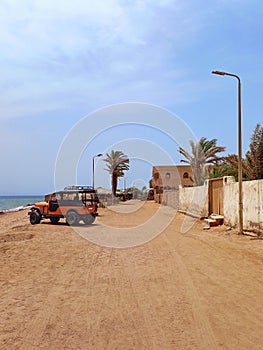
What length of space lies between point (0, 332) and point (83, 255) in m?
7.08

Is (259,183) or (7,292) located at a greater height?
(259,183)

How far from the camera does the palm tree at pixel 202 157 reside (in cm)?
4347

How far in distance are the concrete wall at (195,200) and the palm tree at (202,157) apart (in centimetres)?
768

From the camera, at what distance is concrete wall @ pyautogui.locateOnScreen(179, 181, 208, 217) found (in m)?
26.9

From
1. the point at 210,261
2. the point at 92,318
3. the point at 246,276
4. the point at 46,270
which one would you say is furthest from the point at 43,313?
the point at 210,261

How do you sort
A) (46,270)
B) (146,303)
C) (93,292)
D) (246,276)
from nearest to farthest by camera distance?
(146,303), (93,292), (246,276), (46,270)

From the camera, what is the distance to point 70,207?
2428cm

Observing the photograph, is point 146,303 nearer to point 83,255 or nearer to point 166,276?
point 166,276

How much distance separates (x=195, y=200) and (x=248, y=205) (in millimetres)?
12593

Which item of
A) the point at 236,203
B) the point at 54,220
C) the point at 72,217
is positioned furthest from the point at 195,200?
the point at 236,203

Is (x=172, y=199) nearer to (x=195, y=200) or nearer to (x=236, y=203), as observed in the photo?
(x=195, y=200)

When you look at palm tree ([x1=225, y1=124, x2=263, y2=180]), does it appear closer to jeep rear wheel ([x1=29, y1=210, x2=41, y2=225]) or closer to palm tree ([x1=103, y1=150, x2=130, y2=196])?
jeep rear wheel ([x1=29, y1=210, x2=41, y2=225])

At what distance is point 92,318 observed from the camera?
247 inches

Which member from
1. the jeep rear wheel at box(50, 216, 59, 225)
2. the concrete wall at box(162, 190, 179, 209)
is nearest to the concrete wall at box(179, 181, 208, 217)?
the concrete wall at box(162, 190, 179, 209)
